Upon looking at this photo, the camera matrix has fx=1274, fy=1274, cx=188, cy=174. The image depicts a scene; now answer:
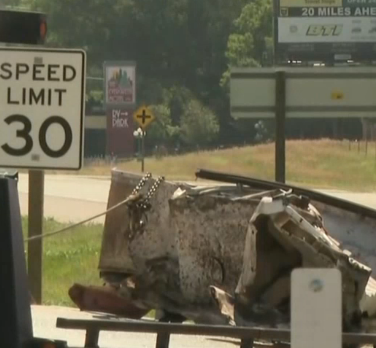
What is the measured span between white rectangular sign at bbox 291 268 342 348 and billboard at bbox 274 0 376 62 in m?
59.1

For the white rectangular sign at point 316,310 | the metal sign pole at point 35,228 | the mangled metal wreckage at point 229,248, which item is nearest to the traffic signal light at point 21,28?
the mangled metal wreckage at point 229,248

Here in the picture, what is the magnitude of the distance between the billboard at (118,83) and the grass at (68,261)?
5350 centimetres

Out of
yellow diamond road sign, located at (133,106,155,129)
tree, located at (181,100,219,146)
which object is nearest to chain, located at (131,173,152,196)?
yellow diamond road sign, located at (133,106,155,129)

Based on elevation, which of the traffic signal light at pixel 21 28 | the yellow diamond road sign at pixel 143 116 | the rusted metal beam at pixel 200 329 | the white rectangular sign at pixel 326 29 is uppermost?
the white rectangular sign at pixel 326 29

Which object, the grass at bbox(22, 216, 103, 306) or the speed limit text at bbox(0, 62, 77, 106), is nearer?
the speed limit text at bbox(0, 62, 77, 106)

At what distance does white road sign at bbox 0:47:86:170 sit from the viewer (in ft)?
24.6

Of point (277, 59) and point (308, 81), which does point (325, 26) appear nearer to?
point (277, 59)

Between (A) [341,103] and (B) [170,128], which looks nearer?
(A) [341,103]

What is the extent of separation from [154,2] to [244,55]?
10920 mm

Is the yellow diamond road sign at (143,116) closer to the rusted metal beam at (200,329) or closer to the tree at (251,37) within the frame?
the tree at (251,37)

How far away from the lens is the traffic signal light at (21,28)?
768 cm

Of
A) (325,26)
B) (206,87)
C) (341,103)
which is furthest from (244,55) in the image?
(341,103)

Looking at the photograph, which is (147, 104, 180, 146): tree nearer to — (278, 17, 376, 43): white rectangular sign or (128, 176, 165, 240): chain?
(278, 17, 376, 43): white rectangular sign

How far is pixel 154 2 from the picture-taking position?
9769cm
